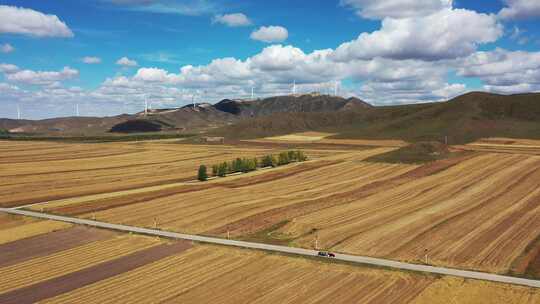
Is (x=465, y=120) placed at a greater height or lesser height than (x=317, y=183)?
greater

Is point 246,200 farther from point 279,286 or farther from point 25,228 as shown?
point 279,286

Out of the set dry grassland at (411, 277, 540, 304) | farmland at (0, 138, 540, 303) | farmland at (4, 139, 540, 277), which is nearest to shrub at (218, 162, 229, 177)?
farmland at (4, 139, 540, 277)

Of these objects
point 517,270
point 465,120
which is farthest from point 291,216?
point 465,120

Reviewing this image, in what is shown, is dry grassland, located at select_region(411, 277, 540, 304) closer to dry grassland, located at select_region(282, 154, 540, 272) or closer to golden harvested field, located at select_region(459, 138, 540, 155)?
dry grassland, located at select_region(282, 154, 540, 272)

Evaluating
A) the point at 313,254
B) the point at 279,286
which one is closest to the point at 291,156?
the point at 313,254

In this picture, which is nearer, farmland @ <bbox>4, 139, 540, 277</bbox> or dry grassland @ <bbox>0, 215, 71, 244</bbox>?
farmland @ <bbox>4, 139, 540, 277</bbox>

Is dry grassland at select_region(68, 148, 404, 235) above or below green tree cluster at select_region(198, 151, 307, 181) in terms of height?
below

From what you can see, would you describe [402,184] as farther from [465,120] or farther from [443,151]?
[465,120]
